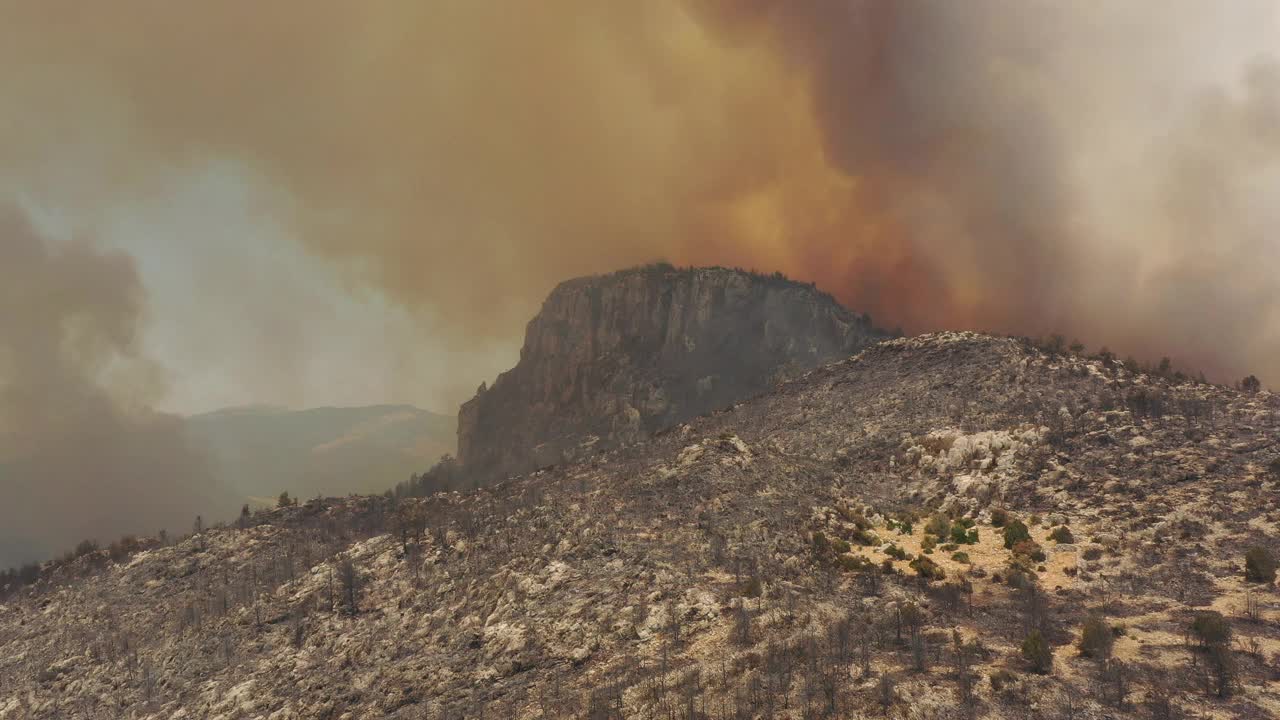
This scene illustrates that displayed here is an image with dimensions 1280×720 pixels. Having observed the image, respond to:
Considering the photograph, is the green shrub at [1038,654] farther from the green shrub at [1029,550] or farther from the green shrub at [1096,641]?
the green shrub at [1029,550]

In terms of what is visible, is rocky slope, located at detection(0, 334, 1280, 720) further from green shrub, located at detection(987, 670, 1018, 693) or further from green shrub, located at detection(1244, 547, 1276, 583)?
green shrub, located at detection(1244, 547, 1276, 583)

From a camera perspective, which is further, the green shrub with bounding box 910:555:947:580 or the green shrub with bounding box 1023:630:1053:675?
the green shrub with bounding box 910:555:947:580

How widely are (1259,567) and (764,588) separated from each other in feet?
112

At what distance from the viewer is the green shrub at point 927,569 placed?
53.6 m

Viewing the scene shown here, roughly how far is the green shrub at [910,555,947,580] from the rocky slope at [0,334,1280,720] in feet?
0.73

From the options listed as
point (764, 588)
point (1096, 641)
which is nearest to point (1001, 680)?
point (1096, 641)

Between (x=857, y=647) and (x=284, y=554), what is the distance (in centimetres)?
6886

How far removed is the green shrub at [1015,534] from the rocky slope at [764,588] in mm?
1286

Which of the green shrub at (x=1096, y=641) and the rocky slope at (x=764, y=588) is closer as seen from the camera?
the green shrub at (x=1096, y=641)

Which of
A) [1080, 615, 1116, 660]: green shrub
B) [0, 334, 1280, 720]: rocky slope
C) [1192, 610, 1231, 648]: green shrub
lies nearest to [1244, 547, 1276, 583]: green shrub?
[0, 334, 1280, 720]: rocky slope

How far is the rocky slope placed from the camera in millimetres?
37750

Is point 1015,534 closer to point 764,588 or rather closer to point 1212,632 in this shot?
point 1212,632

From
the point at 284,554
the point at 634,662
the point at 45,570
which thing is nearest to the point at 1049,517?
the point at 634,662

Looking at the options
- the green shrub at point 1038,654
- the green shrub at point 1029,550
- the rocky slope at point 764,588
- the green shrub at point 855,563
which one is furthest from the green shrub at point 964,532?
the green shrub at point 1038,654
